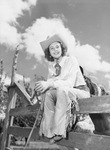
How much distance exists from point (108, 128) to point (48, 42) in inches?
49.0

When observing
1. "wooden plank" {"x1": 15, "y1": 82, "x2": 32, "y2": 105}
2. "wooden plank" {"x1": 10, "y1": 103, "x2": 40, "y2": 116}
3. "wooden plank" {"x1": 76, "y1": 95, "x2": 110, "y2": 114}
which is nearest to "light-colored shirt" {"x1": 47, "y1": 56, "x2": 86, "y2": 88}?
"wooden plank" {"x1": 76, "y1": 95, "x2": 110, "y2": 114}

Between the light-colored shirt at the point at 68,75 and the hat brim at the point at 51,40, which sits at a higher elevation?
the hat brim at the point at 51,40

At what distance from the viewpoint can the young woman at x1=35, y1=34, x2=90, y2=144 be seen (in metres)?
2.50

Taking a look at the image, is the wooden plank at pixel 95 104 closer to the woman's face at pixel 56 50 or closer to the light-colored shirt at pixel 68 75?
the light-colored shirt at pixel 68 75

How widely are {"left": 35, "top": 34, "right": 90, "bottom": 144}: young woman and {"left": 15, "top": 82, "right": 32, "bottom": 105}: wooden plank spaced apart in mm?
1427

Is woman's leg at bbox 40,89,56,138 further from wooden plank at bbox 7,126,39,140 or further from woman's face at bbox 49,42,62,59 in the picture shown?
wooden plank at bbox 7,126,39,140

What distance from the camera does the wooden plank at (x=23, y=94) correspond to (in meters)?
4.24

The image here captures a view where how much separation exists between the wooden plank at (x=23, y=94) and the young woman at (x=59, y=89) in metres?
1.43

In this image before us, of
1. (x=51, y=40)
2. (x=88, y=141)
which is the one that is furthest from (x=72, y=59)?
(x=88, y=141)

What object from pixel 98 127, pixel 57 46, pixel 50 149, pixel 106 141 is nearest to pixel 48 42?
pixel 57 46

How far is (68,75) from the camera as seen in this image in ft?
8.84

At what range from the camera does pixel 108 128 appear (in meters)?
2.74

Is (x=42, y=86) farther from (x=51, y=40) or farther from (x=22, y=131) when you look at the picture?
(x=22, y=131)

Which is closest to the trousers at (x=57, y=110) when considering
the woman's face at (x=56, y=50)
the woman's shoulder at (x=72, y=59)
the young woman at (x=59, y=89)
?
the young woman at (x=59, y=89)
